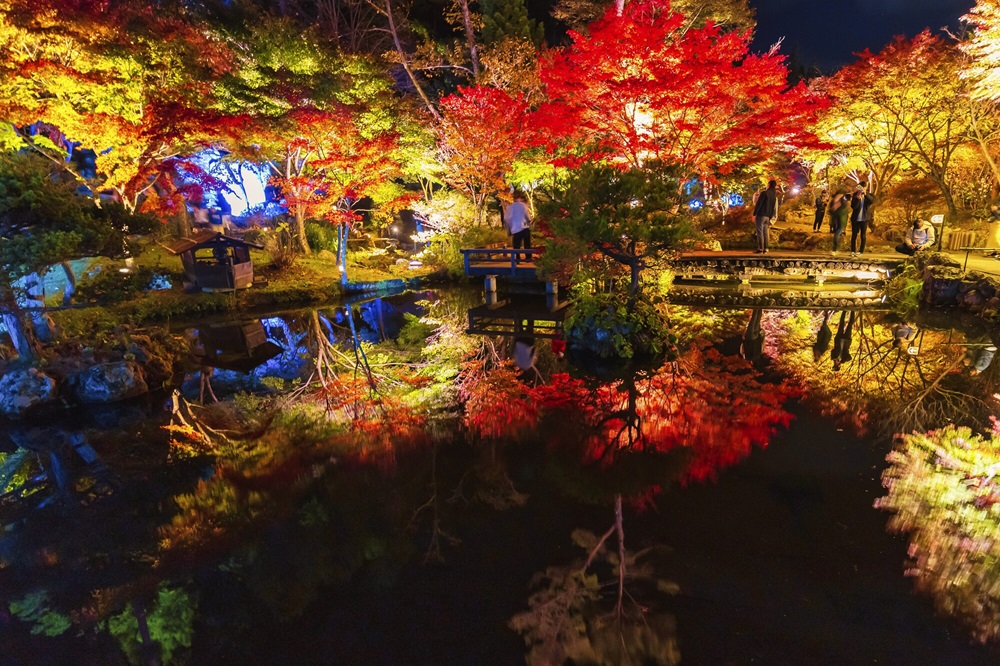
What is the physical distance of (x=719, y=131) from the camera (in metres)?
13.0

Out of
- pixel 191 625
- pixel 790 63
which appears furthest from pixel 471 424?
pixel 790 63

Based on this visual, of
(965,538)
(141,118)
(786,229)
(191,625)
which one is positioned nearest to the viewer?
(191,625)

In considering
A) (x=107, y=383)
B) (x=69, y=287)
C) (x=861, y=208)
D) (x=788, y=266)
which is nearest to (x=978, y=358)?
(x=788, y=266)

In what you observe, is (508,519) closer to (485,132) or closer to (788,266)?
(485,132)

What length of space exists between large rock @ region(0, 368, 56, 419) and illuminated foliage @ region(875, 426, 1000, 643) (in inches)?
395

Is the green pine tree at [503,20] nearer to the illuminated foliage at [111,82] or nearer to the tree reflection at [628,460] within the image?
the illuminated foliage at [111,82]

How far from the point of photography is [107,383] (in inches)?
295

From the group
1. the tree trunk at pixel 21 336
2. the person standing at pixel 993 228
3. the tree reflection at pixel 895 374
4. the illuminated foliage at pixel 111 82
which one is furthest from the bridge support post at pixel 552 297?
the person standing at pixel 993 228

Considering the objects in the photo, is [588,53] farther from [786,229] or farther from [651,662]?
[651,662]

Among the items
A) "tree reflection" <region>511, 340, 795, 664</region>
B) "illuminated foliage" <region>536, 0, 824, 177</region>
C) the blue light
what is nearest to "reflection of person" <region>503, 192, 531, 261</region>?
"illuminated foliage" <region>536, 0, 824, 177</region>

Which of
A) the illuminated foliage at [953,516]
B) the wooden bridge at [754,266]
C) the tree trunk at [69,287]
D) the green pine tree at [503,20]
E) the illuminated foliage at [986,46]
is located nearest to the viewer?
the illuminated foliage at [953,516]

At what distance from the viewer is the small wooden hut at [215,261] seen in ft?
42.0

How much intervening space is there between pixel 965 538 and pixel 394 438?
5.36 m

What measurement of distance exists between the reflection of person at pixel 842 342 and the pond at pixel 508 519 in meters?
0.15
